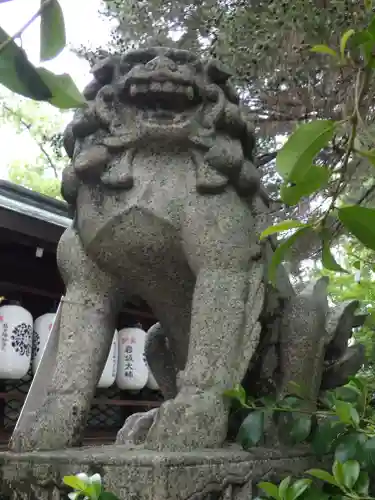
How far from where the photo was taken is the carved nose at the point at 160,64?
4.34 feet

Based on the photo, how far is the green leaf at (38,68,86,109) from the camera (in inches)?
19.7

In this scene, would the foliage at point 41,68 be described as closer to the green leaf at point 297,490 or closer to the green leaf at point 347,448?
the green leaf at point 297,490

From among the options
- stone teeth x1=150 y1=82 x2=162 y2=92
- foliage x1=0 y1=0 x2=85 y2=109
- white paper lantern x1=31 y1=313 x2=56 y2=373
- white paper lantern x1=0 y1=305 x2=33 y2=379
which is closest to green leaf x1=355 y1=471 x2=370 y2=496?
foliage x1=0 y1=0 x2=85 y2=109

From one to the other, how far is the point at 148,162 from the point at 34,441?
0.63 m

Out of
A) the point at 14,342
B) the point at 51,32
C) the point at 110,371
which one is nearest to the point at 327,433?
the point at 51,32

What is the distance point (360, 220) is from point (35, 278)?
3.21 meters

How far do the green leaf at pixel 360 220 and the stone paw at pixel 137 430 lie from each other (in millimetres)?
941

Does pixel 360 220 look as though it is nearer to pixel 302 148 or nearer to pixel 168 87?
pixel 302 148

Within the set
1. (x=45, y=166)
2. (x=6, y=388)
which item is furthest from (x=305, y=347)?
(x=45, y=166)

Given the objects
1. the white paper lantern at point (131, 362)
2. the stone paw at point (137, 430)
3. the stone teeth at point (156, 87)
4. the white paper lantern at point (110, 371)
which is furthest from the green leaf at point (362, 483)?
the white paper lantern at point (131, 362)

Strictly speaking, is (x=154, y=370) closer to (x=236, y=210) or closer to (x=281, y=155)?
(x=236, y=210)

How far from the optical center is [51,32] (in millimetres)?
482

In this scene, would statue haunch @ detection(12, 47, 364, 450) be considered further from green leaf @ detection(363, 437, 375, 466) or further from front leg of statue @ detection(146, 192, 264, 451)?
green leaf @ detection(363, 437, 375, 466)

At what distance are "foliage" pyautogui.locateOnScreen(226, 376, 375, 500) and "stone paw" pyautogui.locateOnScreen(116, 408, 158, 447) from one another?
291 mm
